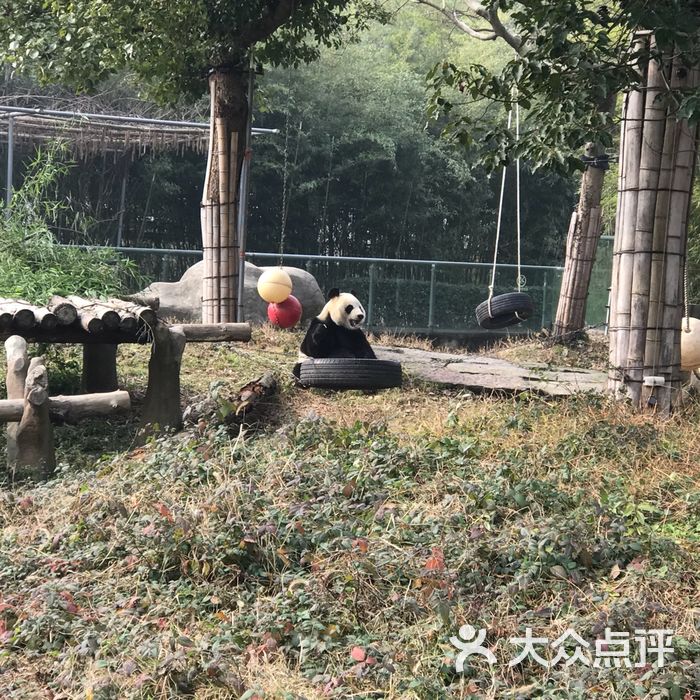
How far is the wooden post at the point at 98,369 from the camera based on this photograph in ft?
23.8

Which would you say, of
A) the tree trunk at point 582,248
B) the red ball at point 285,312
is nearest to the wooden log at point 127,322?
the red ball at point 285,312

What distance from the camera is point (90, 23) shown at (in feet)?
27.9

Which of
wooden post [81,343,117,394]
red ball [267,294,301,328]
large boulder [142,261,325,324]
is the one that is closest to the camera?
wooden post [81,343,117,394]

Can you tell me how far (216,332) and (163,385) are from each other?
691 millimetres

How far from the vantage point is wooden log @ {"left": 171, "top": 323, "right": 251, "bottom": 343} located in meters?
6.77

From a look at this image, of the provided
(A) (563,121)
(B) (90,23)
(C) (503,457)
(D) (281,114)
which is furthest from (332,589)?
(D) (281,114)

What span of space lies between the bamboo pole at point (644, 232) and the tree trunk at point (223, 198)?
181 inches

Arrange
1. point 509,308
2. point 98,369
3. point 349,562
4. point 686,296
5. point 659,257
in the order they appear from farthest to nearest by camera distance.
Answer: point 509,308 < point 98,369 < point 659,257 < point 686,296 < point 349,562

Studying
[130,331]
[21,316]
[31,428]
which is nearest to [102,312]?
[130,331]

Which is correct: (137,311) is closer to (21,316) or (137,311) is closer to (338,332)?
(21,316)

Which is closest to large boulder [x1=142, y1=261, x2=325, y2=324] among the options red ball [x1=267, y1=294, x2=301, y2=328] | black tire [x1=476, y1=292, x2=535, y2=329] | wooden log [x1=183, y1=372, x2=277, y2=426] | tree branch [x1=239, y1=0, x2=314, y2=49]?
red ball [x1=267, y1=294, x2=301, y2=328]

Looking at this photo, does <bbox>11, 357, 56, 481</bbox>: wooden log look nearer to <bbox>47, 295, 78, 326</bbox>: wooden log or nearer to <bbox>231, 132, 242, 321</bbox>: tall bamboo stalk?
<bbox>47, 295, 78, 326</bbox>: wooden log

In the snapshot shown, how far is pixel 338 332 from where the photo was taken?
25.4ft

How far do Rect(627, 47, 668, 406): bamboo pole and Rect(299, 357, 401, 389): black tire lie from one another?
5.23ft
